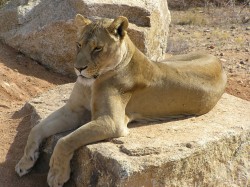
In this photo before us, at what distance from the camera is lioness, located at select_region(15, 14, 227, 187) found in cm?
525

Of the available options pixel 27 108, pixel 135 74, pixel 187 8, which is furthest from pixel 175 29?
pixel 135 74

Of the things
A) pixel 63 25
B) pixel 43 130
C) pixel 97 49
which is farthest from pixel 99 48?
pixel 63 25

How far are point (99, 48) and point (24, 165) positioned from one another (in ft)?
4.81

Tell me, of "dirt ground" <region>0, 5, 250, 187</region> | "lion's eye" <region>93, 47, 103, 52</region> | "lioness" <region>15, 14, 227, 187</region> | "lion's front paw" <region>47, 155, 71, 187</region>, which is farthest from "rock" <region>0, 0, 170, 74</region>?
"lion's front paw" <region>47, 155, 71, 187</region>

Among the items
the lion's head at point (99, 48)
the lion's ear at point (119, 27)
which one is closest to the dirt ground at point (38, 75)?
the lion's head at point (99, 48)

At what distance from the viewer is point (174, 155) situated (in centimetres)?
517

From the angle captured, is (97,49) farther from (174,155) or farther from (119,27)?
(174,155)

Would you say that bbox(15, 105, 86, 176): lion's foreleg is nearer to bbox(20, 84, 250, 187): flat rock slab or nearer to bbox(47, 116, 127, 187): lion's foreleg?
bbox(20, 84, 250, 187): flat rock slab

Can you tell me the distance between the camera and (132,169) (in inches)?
193

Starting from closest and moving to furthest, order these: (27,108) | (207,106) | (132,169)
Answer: (132,169) → (207,106) → (27,108)

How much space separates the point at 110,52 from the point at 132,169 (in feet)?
3.90

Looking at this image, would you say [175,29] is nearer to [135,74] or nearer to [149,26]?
[149,26]

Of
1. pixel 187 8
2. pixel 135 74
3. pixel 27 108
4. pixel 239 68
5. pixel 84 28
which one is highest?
pixel 84 28

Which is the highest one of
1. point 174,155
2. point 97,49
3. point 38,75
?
point 97,49
